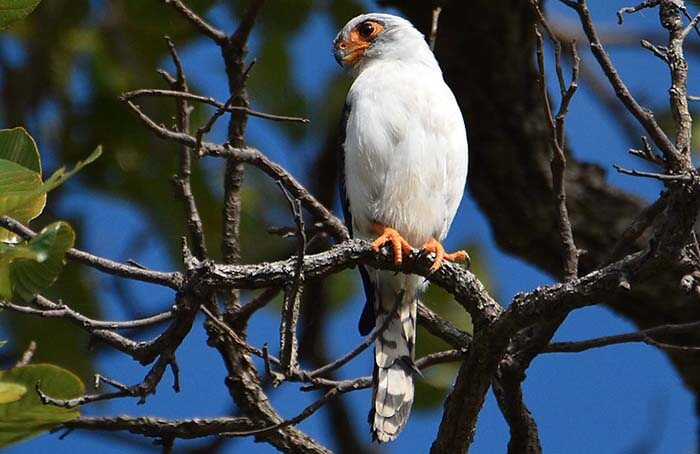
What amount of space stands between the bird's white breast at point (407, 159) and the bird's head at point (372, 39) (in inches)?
26.4

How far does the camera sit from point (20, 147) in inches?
113

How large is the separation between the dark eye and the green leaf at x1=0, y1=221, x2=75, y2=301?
319 cm

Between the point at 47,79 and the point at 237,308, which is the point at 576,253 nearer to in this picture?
the point at 237,308

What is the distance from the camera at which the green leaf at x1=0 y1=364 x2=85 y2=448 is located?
9.03 ft

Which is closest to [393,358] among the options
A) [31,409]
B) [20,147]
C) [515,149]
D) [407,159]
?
[407,159]

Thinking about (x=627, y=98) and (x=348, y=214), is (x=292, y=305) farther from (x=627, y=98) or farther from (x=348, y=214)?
(x=348, y=214)

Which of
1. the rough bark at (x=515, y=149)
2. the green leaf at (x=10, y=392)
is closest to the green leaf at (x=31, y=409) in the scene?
the green leaf at (x=10, y=392)

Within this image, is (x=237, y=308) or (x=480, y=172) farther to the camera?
(x=480, y=172)

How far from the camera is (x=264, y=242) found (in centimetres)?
591

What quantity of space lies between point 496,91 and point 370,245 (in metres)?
2.30

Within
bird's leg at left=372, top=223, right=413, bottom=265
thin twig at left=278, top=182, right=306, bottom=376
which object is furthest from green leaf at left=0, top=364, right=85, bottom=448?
bird's leg at left=372, top=223, right=413, bottom=265

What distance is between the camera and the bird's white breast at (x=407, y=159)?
15.4 feet

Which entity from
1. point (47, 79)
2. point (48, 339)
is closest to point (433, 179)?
point (48, 339)

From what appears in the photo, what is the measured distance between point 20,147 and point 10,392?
665 mm
